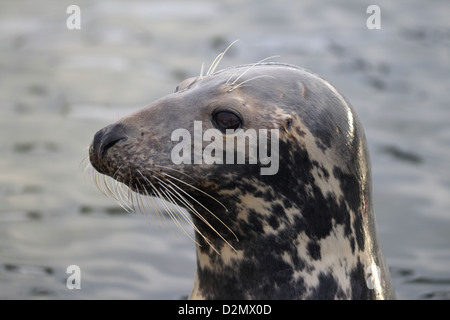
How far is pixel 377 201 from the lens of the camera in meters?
8.38

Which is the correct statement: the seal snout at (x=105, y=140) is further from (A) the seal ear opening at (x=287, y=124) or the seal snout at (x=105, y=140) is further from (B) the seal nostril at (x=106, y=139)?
(A) the seal ear opening at (x=287, y=124)

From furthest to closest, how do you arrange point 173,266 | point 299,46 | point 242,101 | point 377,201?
point 299,46, point 377,201, point 173,266, point 242,101

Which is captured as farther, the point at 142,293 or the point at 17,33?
the point at 17,33

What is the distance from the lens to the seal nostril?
184 inches

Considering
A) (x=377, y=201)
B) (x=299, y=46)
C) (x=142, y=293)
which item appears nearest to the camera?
(x=142, y=293)

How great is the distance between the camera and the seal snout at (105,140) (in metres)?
4.68

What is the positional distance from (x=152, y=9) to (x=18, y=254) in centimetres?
634
